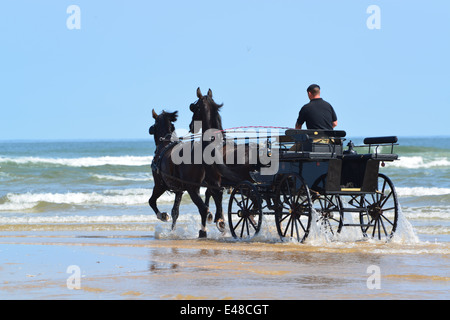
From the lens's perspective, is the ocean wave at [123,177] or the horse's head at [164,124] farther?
the ocean wave at [123,177]

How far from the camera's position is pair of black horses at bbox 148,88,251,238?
34.4 ft

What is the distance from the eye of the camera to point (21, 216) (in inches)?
668

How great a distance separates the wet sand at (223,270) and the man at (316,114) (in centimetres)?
156

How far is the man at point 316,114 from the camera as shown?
931cm

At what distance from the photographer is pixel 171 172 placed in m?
11.3

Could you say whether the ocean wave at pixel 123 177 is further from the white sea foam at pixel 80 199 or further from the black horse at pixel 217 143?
the black horse at pixel 217 143

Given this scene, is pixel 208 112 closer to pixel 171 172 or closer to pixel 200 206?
pixel 171 172

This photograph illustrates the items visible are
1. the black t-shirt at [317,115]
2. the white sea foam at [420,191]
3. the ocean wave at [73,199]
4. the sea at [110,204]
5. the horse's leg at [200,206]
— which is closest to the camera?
the black t-shirt at [317,115]

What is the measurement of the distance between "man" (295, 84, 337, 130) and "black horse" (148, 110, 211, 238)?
2.05 m

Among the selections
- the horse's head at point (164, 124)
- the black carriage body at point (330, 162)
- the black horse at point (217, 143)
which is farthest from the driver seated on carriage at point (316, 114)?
the horse's head at point (164, 124)

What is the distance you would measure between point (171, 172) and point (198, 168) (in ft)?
2.37

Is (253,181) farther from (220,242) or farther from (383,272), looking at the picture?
(383,272)

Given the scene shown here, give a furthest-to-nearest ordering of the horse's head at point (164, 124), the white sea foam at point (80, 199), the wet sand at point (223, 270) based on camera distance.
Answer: the white sea foam at point (80, 199)
the horse's head at point (164, 124)
the wet sand at point (223, 270)
